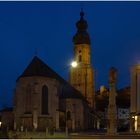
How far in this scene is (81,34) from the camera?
3295 inches

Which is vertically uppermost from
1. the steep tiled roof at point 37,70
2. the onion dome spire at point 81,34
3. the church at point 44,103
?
the onion dome spire at point 81,34

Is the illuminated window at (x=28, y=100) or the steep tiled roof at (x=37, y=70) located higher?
the steep tiled roof at (x=37, y=70)

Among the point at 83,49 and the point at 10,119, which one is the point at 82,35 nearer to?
the point at 83,49

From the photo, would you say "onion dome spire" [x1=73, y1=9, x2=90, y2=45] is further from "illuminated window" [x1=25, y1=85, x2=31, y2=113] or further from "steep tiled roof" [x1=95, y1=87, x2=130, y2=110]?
→ "illuminated window" [x1=25, y1=85, x2=31, y2=113]

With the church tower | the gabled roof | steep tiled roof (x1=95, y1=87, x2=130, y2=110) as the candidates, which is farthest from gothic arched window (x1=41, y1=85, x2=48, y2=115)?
steep tiled roof (x1=95, y1=87, x2=130, y2=110)

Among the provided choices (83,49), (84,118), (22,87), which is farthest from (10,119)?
(83,49)

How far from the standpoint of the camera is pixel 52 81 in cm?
6406

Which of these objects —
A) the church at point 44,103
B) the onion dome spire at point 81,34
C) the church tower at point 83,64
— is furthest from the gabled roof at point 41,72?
the onion dome spire at point 81,34

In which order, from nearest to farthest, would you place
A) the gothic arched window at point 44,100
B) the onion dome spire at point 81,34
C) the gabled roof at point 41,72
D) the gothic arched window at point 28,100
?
the gothic arched window at point 28,100 → the gothic arched window at point 44,100 → the gabled roof at point 41,72 → the onion dome spire at point 81,34

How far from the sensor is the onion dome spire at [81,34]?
83625 mm

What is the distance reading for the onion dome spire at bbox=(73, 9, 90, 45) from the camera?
8362 centimetres

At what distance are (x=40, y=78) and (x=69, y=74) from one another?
25.0 meters

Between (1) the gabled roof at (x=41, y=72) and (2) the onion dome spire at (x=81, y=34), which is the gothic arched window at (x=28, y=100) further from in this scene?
(2) the onion dome spire at (x=81, y=34)

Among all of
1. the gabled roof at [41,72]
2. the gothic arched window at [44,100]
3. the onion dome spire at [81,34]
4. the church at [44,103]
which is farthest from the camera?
the onion dome spire at [81,34]
